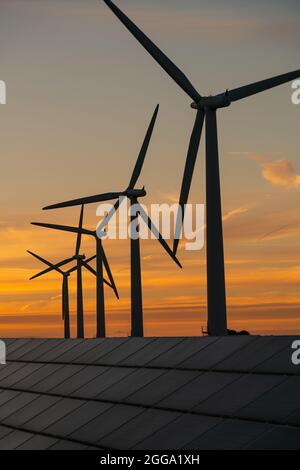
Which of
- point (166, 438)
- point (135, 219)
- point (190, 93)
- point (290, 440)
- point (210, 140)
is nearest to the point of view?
point (290, 440)

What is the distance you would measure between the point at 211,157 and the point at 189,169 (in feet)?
7.70

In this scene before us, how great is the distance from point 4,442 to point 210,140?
23904 mm

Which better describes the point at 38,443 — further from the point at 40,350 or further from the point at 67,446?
the point at 40,350

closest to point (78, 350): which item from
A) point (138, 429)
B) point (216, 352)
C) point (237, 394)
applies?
point (216, 352)

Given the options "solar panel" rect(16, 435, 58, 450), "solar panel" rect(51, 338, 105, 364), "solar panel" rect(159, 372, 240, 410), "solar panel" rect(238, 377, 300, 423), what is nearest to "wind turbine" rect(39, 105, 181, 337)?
"solar panel" rect(51, 338, 105, 364)

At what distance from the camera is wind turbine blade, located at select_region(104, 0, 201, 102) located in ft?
210

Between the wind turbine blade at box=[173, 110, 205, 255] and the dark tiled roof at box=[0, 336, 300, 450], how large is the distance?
846 cm

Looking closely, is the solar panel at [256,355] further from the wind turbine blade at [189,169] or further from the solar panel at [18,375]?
the solar panel at [18,375]

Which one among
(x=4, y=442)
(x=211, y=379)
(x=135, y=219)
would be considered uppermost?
(x=135, y=219)

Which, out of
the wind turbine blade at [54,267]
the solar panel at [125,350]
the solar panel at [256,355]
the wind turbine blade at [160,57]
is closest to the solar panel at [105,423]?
the solar panel at [256,355]

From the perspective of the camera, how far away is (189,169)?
61.7 metres

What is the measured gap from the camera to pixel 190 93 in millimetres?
64125
